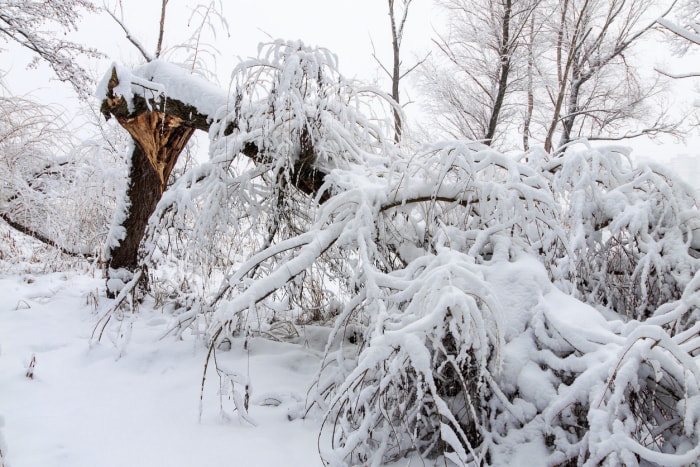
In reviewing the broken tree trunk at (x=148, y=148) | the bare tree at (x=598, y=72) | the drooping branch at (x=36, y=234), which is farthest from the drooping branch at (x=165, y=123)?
the bare tree at (x=598, y=72)

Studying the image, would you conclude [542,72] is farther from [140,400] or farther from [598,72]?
[140,400]

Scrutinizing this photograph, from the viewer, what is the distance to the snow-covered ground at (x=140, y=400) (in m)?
1.96

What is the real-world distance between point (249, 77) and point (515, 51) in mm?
8384

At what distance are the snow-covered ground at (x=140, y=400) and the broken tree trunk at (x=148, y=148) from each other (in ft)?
2.84

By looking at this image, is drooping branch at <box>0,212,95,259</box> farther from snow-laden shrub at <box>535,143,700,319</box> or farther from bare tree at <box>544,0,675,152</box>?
bare tree at <box>544,0,675,152</box>

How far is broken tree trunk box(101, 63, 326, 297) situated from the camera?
3.34 m

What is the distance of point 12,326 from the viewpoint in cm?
344

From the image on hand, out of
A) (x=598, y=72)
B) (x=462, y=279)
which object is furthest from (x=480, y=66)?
(x=462, y=279)

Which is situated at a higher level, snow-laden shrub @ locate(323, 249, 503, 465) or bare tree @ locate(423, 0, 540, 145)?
bare tree @ locate(423, 0, 540, 145)

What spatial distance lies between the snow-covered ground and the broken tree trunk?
865 millimetres

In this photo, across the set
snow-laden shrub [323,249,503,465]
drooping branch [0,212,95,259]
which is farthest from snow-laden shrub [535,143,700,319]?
drooping branch [0,212,95,259]

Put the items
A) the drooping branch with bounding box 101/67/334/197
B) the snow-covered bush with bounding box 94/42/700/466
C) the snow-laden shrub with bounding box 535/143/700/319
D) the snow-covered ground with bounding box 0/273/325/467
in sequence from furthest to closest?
1. the drooping branch with bounding box 101/67/334/197
2. the snow-laden shrub with bounding box 535/143/700/319
3. the snow-covered ground with bounding box 0/273/325/467
4. the snow-covered bush with bounding box 94/42/700/466

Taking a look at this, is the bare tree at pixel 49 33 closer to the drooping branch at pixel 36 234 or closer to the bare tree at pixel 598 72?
the drooping branch at pixel 36 234

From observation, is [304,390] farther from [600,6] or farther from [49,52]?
[600,6]
